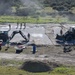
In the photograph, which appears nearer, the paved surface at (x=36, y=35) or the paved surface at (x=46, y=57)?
the paved surface at (x=46, y=57)

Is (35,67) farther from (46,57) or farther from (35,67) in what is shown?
(46,57)

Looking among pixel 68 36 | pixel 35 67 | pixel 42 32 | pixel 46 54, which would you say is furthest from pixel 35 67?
pixel 42 32

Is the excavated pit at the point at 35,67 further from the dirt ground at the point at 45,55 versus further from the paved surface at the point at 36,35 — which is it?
the paved surface at the point at 36,35

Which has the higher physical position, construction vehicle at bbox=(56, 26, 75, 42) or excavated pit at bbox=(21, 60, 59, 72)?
construction vehicle at bbox=(56, 26, 75, 42)

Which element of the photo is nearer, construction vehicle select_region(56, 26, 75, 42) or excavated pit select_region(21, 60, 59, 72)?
excavated pit select_region(21, 60, 59, 72)

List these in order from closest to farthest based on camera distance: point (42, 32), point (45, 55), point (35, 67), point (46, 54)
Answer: point (35, 67) → point (45, 55) → point (46, 54) → point (42, 32)

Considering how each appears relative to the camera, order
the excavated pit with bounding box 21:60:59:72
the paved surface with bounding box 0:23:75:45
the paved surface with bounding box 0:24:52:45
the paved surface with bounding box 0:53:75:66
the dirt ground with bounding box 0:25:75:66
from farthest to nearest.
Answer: the paved surface with bounding box 0:23:75:45
the paved surface with bounding box 0:24:52:45
the dirt ground with bounding box 0:25:75:66
the paved surface with bounding box 0:53:75:66
the excavated pit with bounding box 21:60:59:72

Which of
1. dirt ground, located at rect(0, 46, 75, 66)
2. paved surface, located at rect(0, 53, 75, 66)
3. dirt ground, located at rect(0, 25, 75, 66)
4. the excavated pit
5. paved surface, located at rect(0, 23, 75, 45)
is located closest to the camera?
the excavated pit

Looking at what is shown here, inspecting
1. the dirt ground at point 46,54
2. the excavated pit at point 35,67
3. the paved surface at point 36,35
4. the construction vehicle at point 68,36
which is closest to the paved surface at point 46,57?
the dirt ground at point 46,54

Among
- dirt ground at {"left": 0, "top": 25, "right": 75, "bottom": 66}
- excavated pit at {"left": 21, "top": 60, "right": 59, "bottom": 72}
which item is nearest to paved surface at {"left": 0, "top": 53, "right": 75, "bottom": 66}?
dirt ground at {"left": 0, "top": 25, "right": 75, "bottom": 66}

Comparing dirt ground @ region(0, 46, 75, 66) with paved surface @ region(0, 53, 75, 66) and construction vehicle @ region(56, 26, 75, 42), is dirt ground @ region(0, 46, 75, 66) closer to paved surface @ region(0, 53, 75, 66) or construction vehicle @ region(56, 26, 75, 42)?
paved surface @ region(0, 53, 75, 66)

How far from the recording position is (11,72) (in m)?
29.2

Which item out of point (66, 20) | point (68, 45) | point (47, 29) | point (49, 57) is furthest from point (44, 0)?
point (49, 57)

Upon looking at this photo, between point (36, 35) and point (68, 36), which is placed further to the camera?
point (36, 35)
